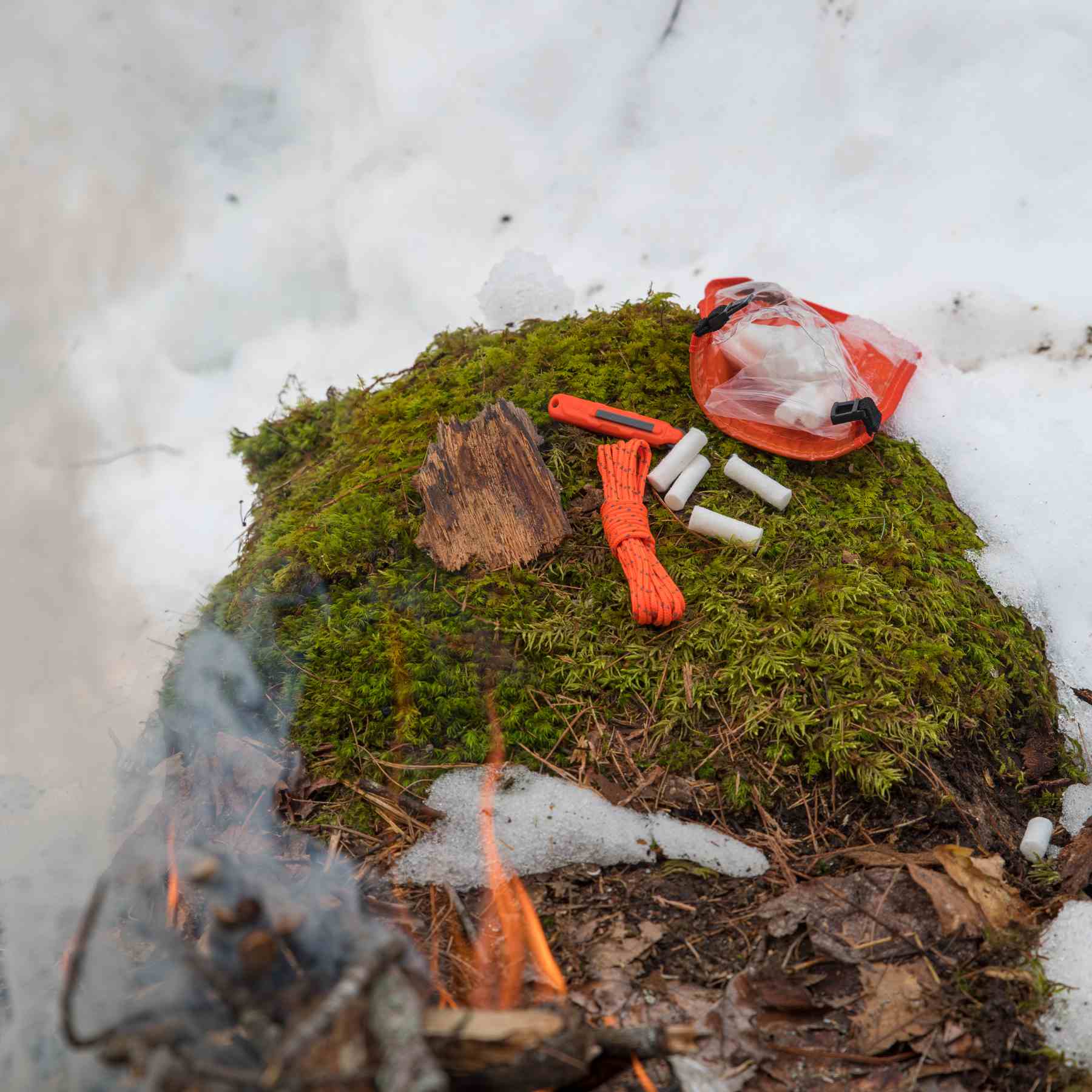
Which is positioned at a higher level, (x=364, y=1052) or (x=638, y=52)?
(x=638, y=52)

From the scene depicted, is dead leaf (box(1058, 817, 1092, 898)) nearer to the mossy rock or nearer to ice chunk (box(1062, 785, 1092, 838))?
ice chunk (box(1062, 785, 1092, 838))

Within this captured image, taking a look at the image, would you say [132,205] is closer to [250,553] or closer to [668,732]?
[250,553]

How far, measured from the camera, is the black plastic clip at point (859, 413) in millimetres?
3592

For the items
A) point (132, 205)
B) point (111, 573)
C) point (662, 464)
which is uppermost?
point (132, 205)

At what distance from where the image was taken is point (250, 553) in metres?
4.01

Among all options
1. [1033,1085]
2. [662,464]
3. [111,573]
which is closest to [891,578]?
[662,464]

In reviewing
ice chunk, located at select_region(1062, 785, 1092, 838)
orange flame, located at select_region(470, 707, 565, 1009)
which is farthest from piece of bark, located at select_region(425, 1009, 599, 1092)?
ice chunk, located at select_region(1062, 785, 1092, 838)

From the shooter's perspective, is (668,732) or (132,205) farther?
(132,205)

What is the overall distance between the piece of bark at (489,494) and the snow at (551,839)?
1054 mm

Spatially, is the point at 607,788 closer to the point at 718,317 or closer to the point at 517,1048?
the point at 517,1048

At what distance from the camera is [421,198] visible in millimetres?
5871

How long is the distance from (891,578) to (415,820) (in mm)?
2126

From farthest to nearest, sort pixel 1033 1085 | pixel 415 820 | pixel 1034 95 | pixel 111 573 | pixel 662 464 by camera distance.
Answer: pixel 1034 95
pixel 111 573
pixel 662 464
pixel 415 820
pixel 1033 1085

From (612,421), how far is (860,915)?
91.1 inches
